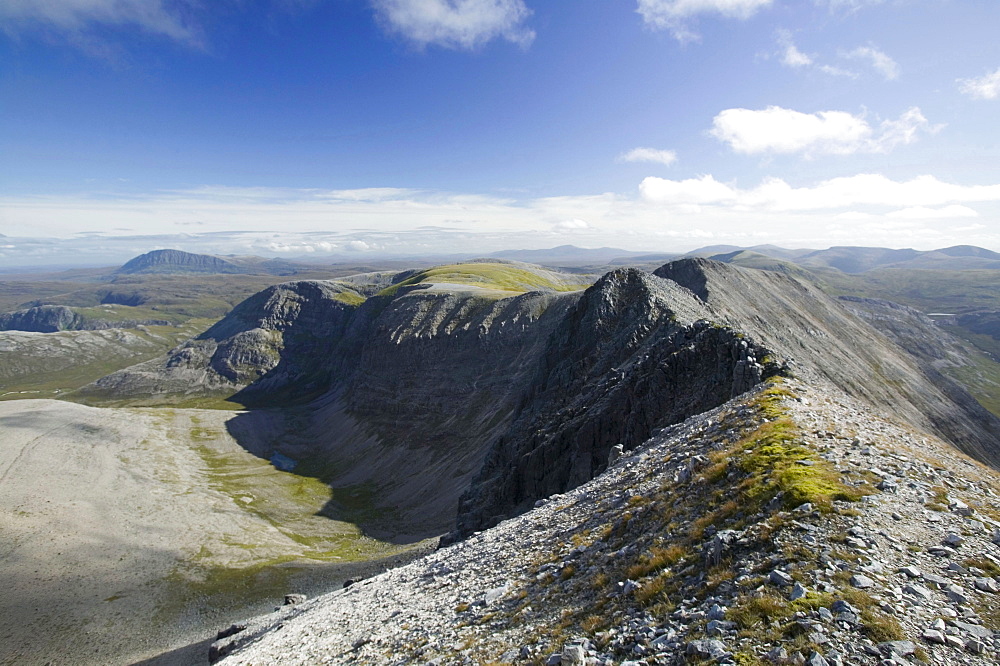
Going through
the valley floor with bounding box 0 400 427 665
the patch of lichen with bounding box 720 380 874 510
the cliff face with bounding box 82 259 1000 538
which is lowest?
the valley floor with bounding box 0 400 427 665

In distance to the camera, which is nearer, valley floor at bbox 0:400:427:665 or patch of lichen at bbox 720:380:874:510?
patch of lichen at bbox 720:380:874:510

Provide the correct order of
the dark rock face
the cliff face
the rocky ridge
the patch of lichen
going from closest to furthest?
the rocky ridge, the patch of lichen, the dark rock face, the cliff face

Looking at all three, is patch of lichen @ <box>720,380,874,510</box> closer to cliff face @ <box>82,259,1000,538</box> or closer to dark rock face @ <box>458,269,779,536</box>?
cliff face @ <box>82,259,1000,538</box>

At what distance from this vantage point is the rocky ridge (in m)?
9.09

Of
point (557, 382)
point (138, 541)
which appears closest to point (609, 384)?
point (557, 382)

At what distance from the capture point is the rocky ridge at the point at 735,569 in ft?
29.8

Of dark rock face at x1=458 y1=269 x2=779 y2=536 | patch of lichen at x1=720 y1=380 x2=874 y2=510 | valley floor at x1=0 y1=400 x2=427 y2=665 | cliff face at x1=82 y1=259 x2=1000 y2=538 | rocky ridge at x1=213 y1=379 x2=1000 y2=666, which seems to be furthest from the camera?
valley floor at x1=0 y1=400 x2=427 y2=665

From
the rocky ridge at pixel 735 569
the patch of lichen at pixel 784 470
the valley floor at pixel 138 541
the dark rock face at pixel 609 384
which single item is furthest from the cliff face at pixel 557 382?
the valley floor at pixel 138 541

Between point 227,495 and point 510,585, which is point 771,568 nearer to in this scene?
point 510,585

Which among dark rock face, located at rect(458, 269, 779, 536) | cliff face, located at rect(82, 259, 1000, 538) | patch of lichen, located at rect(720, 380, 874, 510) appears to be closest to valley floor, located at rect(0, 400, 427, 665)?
cliff face, located at rect(82, 259, 1000, 538)

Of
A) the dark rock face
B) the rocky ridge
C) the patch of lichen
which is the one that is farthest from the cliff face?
the rocky ridge

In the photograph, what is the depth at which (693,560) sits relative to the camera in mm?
13109

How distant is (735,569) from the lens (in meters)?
11.6

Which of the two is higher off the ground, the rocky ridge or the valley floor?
the rocky ridge
